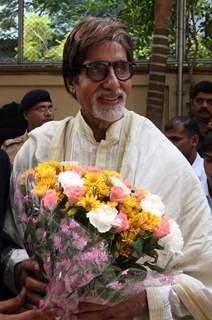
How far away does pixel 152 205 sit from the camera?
228 centimetres

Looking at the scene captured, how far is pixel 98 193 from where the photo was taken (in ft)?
7.41

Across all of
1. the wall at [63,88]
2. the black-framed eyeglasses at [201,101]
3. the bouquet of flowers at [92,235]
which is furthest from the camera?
the wall at [63,88]

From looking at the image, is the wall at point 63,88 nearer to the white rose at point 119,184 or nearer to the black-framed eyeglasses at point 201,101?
the black-framed eyeglasses at point 201,101

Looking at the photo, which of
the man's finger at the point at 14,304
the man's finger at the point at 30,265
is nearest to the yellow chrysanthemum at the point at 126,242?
the man's finger at the point at 30,265

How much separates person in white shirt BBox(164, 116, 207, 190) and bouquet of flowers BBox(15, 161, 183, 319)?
12.2 ft

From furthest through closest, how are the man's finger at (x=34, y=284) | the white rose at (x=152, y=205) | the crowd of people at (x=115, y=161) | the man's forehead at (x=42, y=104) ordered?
the man's forehead at (x=42, y=104), the crowd of people at (x=115, y=161), the man's finger at (x=34, y=284), the white rose at (x=152, y=205)

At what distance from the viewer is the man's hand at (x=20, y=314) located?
2297 mm

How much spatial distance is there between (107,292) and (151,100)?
24.2ft

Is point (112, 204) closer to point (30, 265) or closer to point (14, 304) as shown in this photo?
point (30, 265)

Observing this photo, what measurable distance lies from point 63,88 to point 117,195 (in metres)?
8.02

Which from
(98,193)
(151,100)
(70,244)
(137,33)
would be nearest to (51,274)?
(70,244)

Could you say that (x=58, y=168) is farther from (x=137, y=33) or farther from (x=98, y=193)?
(x=137, y=33)

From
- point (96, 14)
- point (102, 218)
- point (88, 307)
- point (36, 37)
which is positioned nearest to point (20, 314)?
point (88, 307)

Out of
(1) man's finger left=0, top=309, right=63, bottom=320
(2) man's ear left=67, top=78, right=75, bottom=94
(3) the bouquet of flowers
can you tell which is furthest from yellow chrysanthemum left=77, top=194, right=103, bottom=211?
(2) man's ear left=67, top=78, right=75, bottom=94
